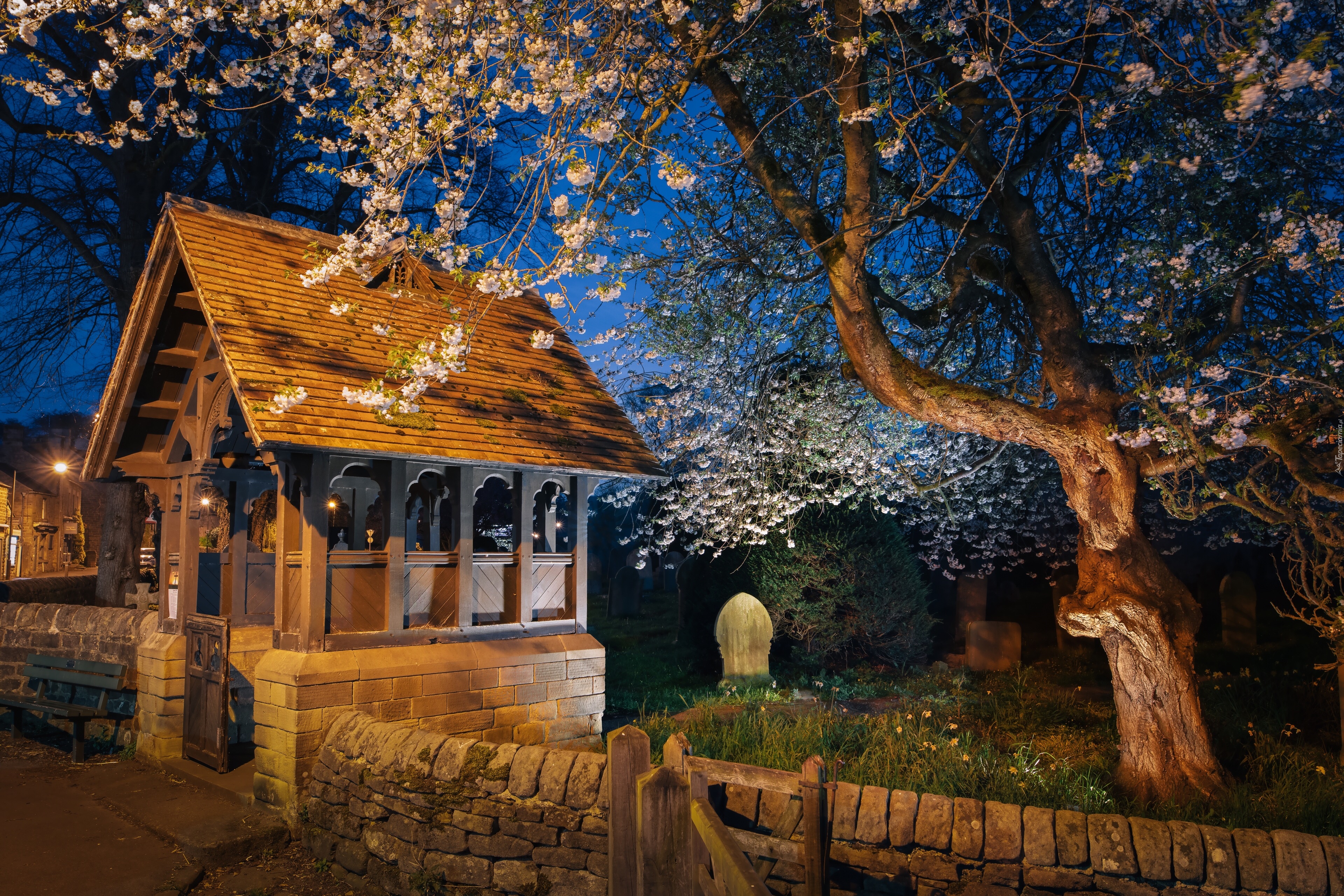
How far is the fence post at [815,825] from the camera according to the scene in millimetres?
4262

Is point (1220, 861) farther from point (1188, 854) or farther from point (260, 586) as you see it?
point (260, 586)

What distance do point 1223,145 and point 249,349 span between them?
816 centimetres

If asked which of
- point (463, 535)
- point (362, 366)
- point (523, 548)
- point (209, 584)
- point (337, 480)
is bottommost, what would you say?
point (209, 584)

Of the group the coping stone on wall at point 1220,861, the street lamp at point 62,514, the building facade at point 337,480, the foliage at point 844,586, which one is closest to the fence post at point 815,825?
the coping stone on wall at point 1220,861

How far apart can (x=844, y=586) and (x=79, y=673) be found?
10729 mm

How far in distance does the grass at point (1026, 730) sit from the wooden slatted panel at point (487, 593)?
196cm

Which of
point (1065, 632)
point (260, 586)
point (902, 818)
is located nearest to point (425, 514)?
point (260, 586)

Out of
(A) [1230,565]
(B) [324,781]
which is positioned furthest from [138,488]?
(A) [1230,565]

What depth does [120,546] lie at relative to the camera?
1393 cm

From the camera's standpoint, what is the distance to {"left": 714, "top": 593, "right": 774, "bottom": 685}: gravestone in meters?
12.5

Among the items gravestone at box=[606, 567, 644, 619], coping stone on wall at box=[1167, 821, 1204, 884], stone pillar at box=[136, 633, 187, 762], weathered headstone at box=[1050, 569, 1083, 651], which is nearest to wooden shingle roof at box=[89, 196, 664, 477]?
stone pillar at box=[136, 633, 187, 762]

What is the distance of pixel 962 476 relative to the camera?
8.55 meters

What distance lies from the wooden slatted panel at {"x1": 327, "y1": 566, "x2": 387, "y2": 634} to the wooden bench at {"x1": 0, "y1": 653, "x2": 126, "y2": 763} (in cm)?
369

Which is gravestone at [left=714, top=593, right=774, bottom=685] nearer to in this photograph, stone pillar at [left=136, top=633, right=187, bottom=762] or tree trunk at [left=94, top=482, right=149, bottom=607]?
stone pillar at [left=136, top=633, right=187, bottom=762]
